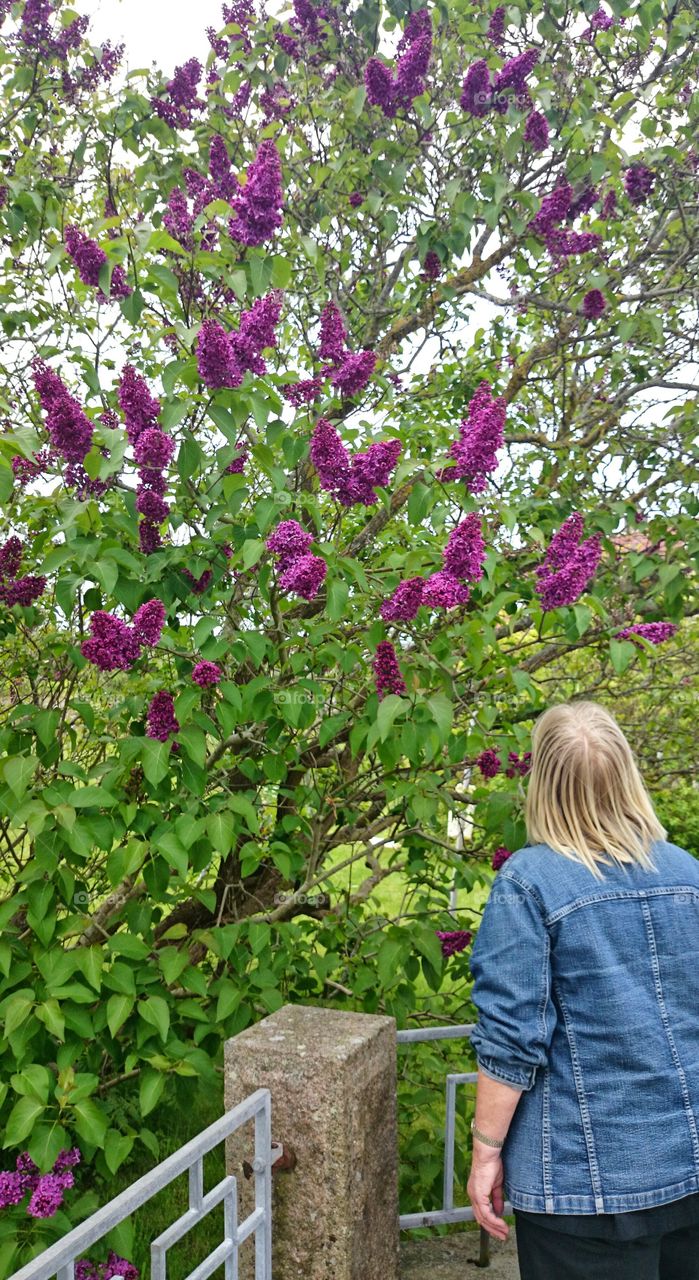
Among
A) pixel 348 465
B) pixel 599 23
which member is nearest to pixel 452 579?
pixel 348 465

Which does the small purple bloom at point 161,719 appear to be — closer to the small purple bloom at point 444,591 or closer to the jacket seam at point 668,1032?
the small purple bloom at point 444,591

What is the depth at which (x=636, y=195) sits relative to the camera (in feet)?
11.5

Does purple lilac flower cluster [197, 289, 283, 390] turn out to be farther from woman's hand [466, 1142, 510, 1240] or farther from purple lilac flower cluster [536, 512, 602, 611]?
woman's hand [466, 1142, 510, 1240]

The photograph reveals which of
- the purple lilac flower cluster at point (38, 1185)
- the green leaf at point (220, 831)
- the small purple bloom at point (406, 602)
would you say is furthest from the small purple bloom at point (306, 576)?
the purple lilac flower cluster at point (38, 1185)

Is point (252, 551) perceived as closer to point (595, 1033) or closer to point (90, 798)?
point (90, 798)

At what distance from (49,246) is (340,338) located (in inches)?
57.8

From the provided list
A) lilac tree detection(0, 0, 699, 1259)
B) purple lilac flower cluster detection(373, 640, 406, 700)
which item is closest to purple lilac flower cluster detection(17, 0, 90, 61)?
lilac tree detection(0, 0, 699, 1259)

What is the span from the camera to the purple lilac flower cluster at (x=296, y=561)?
220cm

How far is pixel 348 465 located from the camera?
238 centimetres

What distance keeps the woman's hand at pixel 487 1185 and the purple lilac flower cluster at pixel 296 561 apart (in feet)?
3.83

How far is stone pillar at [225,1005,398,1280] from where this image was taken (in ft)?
6.79

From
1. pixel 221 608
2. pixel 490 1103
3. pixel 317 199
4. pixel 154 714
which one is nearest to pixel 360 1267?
pixel 490 1103

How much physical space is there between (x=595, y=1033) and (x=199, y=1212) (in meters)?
0.77

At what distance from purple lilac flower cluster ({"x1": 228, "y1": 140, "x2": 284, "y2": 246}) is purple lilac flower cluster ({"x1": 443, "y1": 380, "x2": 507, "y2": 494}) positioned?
0.65 meters
